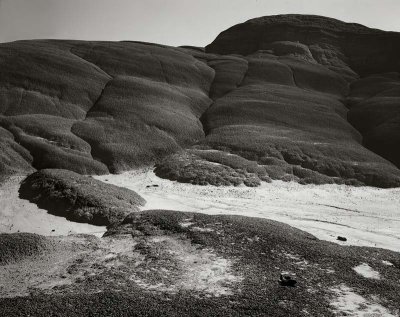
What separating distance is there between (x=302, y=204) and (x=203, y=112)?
48386mm

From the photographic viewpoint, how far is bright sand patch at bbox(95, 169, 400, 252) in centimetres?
3703

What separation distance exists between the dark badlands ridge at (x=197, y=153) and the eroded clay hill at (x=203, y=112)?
403 millimetres

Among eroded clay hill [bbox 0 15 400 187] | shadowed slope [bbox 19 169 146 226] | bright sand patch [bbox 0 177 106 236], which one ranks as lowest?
bright sand patch [bbox 0 177 106 236]

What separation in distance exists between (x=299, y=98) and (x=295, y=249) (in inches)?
3055

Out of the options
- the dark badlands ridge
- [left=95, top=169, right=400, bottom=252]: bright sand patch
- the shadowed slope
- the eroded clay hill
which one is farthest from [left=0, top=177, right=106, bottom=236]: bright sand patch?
the eroded clay hill

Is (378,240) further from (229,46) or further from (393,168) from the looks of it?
(229,46)

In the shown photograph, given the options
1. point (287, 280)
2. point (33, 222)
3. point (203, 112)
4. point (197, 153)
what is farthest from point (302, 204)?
point (203, 112)

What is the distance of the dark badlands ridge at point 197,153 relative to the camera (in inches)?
877

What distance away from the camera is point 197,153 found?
65.8 m

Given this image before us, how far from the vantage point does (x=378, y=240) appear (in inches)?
1351

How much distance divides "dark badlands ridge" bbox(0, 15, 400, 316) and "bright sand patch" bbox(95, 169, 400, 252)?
9.81 feet

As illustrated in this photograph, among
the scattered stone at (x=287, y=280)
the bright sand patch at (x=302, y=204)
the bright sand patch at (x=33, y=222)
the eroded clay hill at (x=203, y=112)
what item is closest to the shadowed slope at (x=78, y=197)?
the bright sand patch at (x=33, y=222)

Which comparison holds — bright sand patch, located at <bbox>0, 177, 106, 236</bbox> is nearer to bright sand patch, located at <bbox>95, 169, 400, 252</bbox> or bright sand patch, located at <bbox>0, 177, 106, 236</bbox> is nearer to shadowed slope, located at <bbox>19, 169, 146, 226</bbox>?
shadowed slope, located at <bbox>19, 169, 146, 226</bbox>

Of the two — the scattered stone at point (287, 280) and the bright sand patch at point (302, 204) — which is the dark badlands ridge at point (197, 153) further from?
the bright sand patch at point (302, 204)
